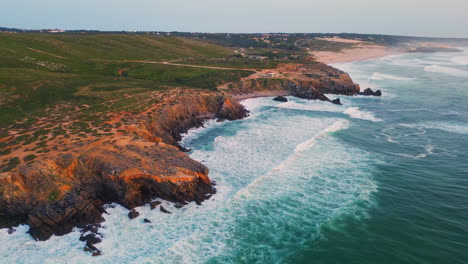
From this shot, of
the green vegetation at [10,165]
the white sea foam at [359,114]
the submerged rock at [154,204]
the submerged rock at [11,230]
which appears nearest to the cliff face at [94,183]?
the submerged rock at [11,230]

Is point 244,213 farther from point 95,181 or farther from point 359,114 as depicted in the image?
point 359,114

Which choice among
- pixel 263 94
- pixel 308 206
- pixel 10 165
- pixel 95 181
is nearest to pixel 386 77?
pixel 263 94

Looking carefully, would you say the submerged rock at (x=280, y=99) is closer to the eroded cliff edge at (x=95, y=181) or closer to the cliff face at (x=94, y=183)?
the eroded cliff edge at (x=95, y=181)

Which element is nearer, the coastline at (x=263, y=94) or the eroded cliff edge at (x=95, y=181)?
the eroded cliff edge at (x=95, y=181)

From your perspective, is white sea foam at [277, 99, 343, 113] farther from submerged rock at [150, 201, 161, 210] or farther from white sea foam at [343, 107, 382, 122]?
submerged rock at [150, 201, 161, 210]

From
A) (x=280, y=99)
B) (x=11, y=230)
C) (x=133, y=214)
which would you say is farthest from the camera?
(x=280, y=99)

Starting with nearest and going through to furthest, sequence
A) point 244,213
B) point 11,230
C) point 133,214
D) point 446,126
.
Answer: point 11,230, point 133,214, point 244,213, point 446,126
